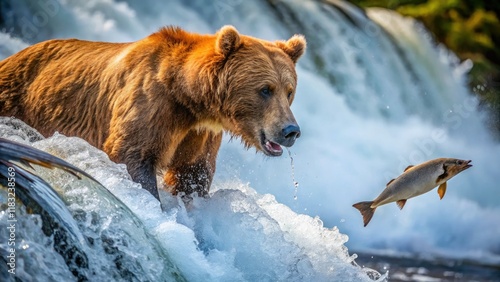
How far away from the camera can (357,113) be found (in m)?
15.2

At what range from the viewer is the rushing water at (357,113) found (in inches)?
499

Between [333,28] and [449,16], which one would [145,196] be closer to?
[333,28]

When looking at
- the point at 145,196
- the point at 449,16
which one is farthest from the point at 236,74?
the point at 449,16

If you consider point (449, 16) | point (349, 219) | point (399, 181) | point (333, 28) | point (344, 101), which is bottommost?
point (399, 181)

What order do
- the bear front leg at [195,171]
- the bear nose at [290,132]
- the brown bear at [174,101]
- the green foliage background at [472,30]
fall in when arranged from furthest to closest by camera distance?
the green foliage background at [472,30] < the bear front leg at [195,171] < the brown bear at [174,101] < the bear nose at [290,132]

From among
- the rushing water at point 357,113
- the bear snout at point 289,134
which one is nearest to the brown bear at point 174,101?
the bear snout at point 289,134

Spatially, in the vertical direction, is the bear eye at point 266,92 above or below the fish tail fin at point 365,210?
above

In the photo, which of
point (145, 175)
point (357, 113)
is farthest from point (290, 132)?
point (357, 113)

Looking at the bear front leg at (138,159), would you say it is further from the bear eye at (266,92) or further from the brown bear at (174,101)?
the bear eye at (266,92)

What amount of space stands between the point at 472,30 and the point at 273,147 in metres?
13.3

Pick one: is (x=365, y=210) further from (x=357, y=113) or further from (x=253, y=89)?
(x=357, y=113)

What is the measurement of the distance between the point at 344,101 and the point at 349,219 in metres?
2.16

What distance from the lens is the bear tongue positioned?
6473mm

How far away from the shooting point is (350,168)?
14469mm
